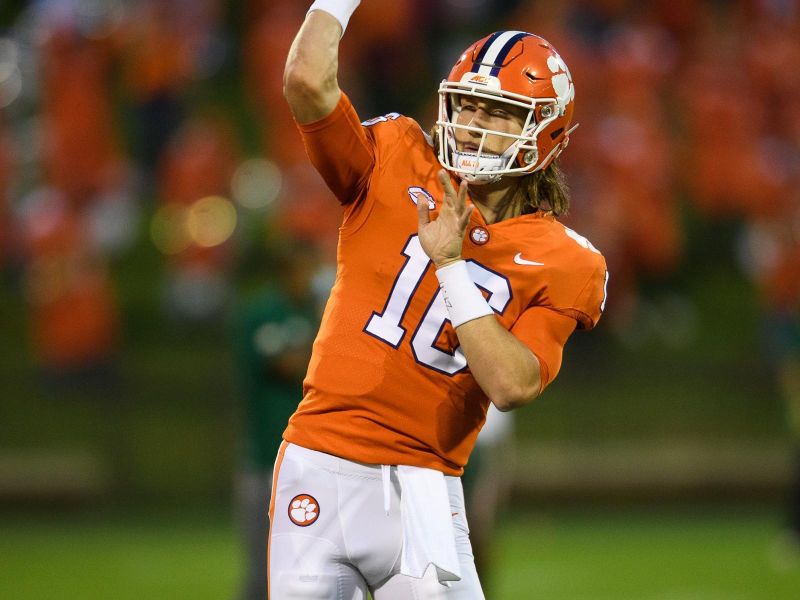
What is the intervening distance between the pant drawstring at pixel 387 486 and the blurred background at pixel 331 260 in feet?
14.2

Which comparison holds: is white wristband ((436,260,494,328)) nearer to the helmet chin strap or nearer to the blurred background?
the helmet chin strap

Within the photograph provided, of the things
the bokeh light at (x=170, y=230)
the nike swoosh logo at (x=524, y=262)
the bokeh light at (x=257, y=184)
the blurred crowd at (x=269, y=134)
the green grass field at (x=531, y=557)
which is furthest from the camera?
the bokeh light at (x=257, y=184)

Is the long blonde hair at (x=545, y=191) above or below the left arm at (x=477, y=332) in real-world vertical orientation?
above

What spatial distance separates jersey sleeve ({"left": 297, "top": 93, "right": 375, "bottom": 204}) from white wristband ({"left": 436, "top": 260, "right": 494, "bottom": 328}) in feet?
1.01

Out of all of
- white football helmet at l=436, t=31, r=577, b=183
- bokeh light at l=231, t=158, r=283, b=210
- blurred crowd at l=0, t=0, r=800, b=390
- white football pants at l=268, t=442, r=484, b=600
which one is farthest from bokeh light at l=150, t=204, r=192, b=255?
white football pants at l=268, t=442, r=484, b=600

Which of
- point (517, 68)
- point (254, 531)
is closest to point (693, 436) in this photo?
point (254, 531)

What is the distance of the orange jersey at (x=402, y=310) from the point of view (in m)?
2.78

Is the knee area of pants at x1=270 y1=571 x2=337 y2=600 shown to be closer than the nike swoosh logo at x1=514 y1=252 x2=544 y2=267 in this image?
Yes

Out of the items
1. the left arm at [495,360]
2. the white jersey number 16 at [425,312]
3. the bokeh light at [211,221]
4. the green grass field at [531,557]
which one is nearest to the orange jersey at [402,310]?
the white jersey number 16 at [425,312]

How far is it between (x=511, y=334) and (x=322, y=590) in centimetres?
69

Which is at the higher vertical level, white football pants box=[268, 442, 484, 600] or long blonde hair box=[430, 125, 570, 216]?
long blonde hair box=[430, 125, 570, 216]

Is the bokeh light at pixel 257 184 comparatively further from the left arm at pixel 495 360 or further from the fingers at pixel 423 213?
the left arm at pixel 495 360

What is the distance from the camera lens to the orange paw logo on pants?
2.74 metres

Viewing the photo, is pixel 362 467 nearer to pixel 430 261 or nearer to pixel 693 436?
pixel 430 261
